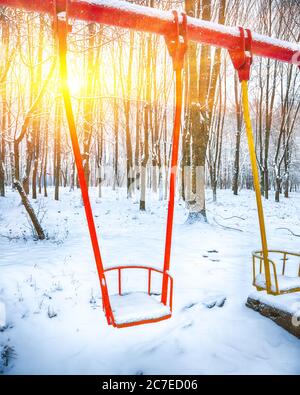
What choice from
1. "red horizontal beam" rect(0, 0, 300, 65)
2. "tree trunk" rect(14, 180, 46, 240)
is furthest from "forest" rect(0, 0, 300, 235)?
"red horizontal beam" rect(0, 0, 300, 65)

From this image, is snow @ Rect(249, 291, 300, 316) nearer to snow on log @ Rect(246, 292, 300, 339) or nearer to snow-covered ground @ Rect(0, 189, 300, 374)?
snow on log @ Rect(246, 292, 300, 339)

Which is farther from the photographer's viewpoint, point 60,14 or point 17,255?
point 17,255

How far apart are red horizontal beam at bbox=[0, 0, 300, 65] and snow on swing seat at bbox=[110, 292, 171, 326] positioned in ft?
7.55

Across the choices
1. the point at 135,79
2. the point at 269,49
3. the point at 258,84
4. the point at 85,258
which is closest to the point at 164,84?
the point at 135,79

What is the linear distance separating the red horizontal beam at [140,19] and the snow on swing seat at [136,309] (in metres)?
2.30

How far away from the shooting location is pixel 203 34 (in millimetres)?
2691

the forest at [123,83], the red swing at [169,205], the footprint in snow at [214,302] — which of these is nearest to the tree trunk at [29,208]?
the forest at [123,83]

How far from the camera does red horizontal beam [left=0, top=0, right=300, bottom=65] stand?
7.45 ft

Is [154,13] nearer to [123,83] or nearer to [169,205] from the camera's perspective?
[169,205]

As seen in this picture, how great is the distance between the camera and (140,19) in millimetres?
2494

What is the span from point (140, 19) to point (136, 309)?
2397 millimetres

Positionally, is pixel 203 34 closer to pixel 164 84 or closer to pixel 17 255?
pixel 17 255

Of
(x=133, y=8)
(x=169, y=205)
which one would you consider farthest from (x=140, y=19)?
(x=169, y=205)

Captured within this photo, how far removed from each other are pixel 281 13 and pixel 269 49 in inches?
625
